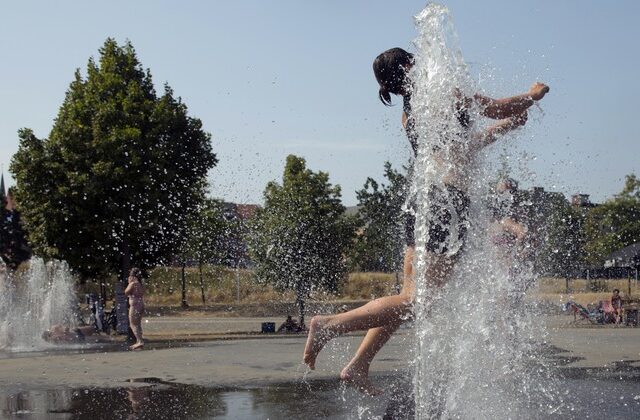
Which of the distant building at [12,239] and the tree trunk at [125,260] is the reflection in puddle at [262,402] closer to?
the tree trunk at [125,260]

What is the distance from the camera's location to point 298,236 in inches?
1027

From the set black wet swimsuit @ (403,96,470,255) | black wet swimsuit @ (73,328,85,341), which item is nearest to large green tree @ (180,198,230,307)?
black wet swimsuit @ (73,328,85,341)

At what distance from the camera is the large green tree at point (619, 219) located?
47.9m

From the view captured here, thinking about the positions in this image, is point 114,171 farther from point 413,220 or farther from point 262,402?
point 413,220

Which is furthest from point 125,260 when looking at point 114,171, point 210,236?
point 210,236

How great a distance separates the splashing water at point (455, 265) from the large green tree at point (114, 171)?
22145 mm

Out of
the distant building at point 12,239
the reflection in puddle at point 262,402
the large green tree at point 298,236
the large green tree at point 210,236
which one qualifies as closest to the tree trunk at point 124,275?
the large green tree at point 298,236

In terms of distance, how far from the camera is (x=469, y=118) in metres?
4.43

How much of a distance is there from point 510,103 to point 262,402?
3.07 metres

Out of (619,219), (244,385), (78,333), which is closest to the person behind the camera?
(244,385)

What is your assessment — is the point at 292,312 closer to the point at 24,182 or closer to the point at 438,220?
the point at 24,182

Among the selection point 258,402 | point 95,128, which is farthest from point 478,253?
point 95,128

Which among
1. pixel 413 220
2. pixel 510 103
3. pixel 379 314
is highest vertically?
pixel 510 103

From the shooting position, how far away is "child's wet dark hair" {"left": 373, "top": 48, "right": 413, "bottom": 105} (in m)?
4.60
